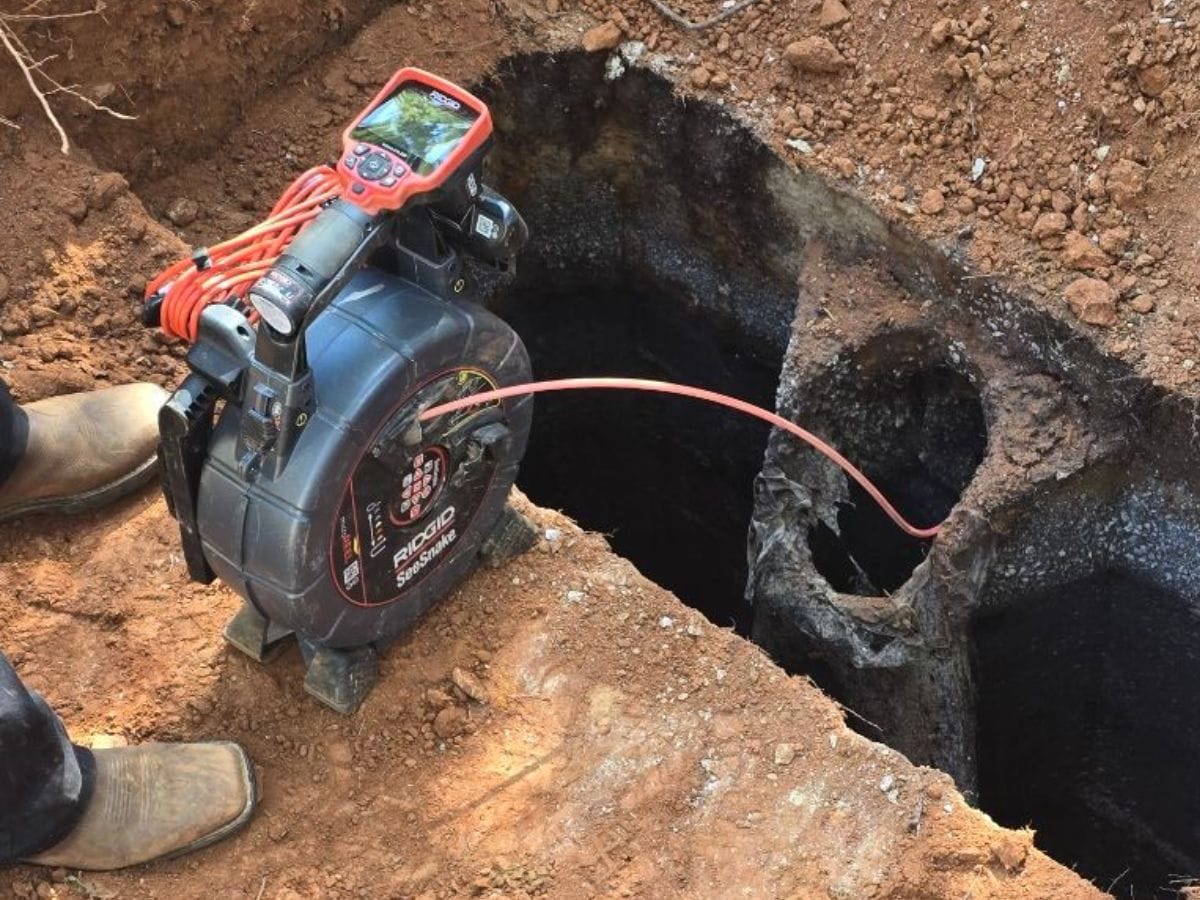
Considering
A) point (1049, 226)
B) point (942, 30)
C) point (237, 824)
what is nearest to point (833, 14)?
point (942, 30)

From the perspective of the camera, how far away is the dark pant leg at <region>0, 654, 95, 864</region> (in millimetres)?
2455

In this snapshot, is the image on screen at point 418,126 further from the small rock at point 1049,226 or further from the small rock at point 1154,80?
the small rock at point 1154,80

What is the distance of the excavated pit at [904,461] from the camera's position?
359 centimetres

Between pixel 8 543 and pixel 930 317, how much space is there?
2518 millimetres

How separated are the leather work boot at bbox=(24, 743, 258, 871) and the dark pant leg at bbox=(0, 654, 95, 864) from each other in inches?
1.6

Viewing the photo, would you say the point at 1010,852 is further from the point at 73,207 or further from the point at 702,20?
the point at 73,207

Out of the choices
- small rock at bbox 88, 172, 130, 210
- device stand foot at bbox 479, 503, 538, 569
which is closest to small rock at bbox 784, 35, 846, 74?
device stand foot at bbox 479, 503, 538, 569

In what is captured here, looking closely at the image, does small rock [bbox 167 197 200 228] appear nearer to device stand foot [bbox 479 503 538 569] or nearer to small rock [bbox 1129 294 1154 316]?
device stand foot [bbox 479 503 538 569]

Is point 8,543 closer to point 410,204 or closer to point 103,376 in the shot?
point 103,376

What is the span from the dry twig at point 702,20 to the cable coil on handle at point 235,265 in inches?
69.0

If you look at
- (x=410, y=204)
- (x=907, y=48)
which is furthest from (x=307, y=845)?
(x=907, y=48)

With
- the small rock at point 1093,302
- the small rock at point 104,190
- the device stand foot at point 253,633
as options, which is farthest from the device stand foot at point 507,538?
the small rock at point 1093,302

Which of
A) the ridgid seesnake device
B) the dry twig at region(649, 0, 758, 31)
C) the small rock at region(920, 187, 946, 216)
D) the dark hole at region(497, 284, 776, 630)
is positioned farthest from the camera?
the dark hole at region(497, 284, 776, 630)

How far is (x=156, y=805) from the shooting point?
2.73 metres
